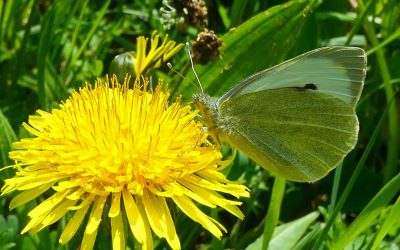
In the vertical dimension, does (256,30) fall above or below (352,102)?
above

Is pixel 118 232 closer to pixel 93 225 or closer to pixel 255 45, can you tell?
pixel 93 225

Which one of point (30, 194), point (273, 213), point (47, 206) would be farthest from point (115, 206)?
point (273, 213)

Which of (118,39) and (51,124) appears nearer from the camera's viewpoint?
(51,124)

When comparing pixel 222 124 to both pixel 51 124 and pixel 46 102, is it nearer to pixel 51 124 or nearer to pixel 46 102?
pixel 51 124

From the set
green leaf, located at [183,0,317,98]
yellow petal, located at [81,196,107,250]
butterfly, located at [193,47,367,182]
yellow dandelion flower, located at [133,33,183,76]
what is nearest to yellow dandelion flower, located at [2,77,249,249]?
yellow petal, located at [81,196,107,250]

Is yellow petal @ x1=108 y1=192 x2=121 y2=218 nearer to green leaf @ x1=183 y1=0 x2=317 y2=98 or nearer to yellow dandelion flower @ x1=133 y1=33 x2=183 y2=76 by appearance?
yellow dandelion flower @ x1=133 y1=33 x2=183 y2=76

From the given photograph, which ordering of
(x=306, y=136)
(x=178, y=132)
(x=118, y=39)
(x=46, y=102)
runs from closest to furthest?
(x=178, y=132), (x=306, y=136), (x=46, y=102), (x=118, y=39)

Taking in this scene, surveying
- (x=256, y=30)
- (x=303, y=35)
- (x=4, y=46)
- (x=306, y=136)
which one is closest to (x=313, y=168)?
(x=306, y=136)

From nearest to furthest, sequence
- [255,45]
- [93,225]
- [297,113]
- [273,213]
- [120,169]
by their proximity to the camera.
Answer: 1. [93,225]
2. [120,169]
3. [273,213]
4. [297,113]
5. [255,45]
